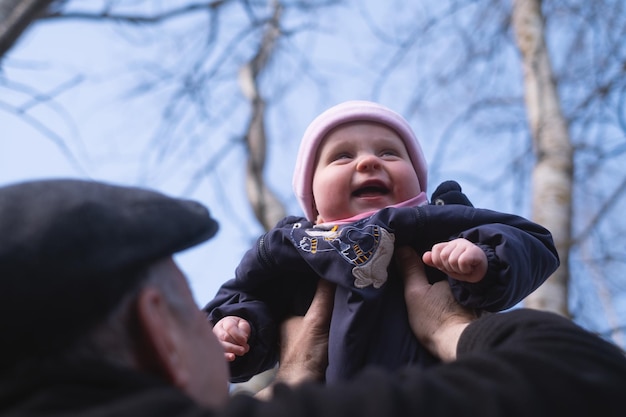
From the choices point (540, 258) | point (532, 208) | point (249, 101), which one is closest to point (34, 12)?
point (540, 258)

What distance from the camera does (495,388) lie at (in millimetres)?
942

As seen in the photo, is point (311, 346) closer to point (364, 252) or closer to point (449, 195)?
point (364, 252)

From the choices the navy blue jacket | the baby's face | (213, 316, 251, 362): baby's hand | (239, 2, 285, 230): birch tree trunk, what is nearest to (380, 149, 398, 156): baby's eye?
the baby's face

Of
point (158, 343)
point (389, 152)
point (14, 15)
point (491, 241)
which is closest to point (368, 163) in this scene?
point (389, 152)

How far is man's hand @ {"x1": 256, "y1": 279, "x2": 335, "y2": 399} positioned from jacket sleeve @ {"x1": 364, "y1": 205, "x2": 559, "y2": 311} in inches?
10.0

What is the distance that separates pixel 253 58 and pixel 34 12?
13.2ft

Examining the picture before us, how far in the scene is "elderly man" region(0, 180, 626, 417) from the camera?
0.90 meters

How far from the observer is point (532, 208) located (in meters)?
3.65

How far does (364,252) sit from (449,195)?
13.3 inches

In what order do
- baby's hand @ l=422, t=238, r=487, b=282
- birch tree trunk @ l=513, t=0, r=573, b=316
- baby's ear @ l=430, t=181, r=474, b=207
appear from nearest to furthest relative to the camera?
baby's hand @ l=422, t=238, r=487, b=282 < baby's ear @ l=430, t=181, r=474, b=207 < birch tree trunk @ l=513, t=0, r=573, b=316

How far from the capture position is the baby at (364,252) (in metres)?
1.54

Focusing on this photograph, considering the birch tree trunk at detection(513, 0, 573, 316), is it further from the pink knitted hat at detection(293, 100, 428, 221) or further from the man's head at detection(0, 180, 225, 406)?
the man's head at detection(0, 180, 225, 406)

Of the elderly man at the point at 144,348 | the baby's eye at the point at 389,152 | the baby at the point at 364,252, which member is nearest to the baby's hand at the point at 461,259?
the baby at the point at 364,252

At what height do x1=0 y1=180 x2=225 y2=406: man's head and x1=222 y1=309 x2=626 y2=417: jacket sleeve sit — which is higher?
x1=0 y1=180 x2=225 y2=406: man's head
